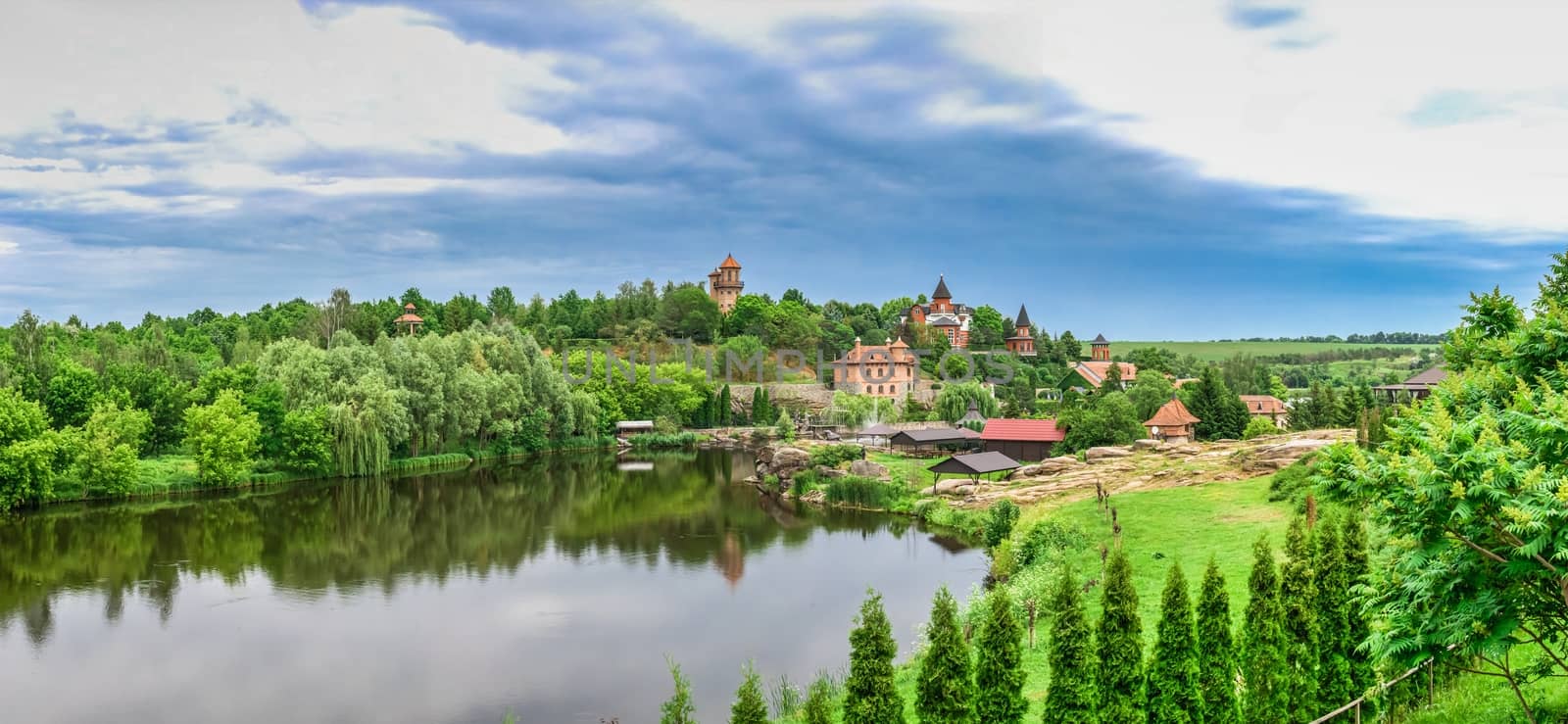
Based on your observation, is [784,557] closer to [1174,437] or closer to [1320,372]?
[1174,437]

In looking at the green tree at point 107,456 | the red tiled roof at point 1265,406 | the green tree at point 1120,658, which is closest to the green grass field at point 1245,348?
the red tiled roof at point 1265,406

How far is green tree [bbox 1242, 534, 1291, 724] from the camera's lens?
11.5m

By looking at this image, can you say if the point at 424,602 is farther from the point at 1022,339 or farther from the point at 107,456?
the point at 1022,339

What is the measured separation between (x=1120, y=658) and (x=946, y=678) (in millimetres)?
2106

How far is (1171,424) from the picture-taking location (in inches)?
1697

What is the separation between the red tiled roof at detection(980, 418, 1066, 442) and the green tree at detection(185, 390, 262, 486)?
3185 centimetres

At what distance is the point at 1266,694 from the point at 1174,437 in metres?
33.5

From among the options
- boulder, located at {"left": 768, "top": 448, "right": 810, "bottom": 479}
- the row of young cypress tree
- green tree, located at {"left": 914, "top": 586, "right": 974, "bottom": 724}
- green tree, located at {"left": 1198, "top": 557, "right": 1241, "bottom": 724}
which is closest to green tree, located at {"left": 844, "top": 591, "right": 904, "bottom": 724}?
the row of young cypress tree

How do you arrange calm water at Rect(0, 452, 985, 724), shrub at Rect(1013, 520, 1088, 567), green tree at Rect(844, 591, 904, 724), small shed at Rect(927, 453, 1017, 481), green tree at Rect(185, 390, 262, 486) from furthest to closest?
green tree at Rect(185, 390, 262, 486), small shed at Rect(927, 453, 1017, 481), shrub at Rect(1013, 520, 1088, 567), calm water at Rect(0, 452, 985, 724), green tree at Rect(844, 591, 904, 724)

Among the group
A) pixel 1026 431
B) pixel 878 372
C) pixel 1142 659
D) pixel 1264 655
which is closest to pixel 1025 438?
pixel 1026 431

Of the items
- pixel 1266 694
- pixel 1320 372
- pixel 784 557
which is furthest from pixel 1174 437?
pixel 1320 372

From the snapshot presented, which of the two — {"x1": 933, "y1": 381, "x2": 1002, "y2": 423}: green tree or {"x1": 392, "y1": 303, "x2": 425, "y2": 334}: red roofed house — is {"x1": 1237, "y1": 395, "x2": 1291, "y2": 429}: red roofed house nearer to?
{"x1": 933, "y1": 381, "x2": 1002, "y2": 423}: green tree

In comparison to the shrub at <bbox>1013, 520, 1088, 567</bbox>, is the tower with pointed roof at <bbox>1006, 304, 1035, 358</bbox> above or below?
above

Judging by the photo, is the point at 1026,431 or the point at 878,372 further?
the point at 878,372
